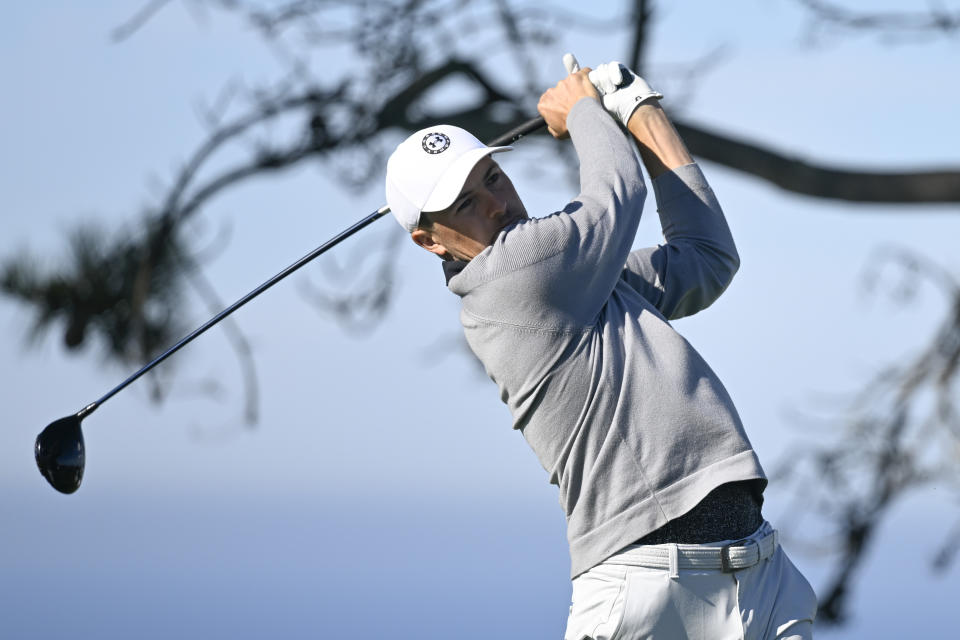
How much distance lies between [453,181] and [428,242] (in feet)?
0.52

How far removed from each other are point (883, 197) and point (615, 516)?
2.53 meters

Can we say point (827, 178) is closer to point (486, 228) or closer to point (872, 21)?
point (872, 21)

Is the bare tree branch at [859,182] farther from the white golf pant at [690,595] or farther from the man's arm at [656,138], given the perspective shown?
the white golf pant at [690,595]

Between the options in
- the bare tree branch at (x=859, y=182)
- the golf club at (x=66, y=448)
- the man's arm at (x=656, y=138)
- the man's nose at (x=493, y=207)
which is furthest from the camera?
the bare tree branch at (x=859, y=182)

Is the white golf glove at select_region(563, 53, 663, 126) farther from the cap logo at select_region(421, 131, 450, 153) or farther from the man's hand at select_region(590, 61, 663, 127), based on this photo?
the cap logo at select_region(421, 131, 450, 153)

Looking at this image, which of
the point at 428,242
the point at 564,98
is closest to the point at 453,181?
the point at 428,242

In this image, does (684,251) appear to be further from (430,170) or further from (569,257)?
(430,170)

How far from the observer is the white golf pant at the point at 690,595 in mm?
1653

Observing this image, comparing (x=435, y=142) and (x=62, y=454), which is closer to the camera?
(x=435, y=142)

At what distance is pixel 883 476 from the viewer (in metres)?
4.31

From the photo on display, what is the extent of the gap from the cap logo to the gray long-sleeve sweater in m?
0.18

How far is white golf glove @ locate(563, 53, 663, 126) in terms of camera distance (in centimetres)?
188

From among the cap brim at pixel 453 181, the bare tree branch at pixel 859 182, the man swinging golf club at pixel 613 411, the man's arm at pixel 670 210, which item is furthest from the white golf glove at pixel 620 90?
the bare tree branch at pixel 859 182

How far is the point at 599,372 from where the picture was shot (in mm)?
1666
